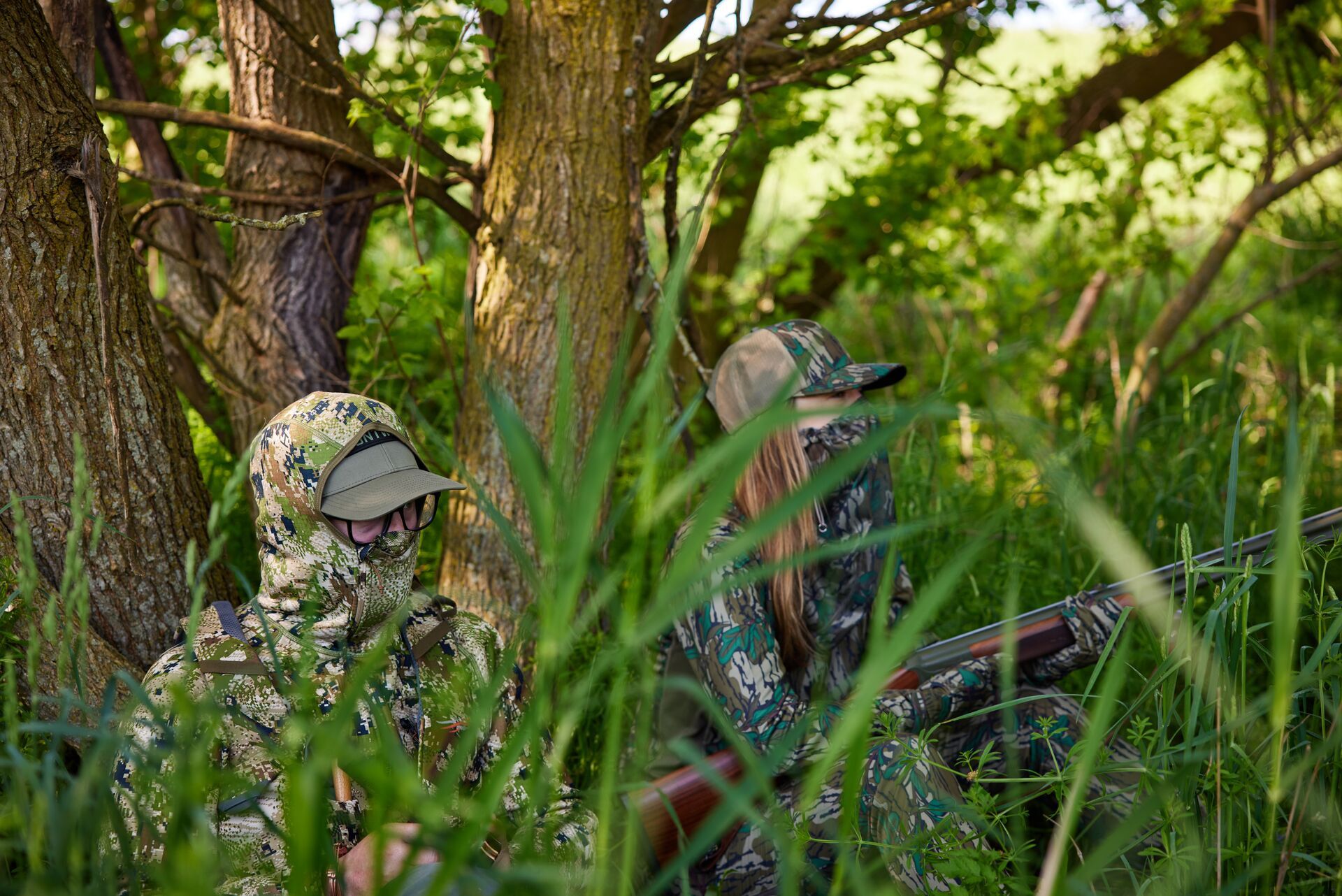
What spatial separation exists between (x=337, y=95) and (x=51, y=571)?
54.1 inches

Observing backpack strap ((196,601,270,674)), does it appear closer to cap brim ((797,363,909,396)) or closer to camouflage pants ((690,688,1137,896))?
camouflage pants ((690,688,1137,896))

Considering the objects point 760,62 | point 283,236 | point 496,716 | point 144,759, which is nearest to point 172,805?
point 144,759

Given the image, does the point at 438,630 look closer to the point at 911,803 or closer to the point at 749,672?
the point at 749,672

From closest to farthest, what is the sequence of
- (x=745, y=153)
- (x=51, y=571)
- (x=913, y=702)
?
(x=51, y=571)
(x=913, y=702)
(x=745, y=153)

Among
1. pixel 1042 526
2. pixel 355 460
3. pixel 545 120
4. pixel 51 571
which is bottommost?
pixel 1042 526

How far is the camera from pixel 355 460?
6.21ft

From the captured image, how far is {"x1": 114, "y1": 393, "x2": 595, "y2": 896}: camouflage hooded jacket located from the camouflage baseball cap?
75cm

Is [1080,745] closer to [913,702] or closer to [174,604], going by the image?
[913,702]

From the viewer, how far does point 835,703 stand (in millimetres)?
2305

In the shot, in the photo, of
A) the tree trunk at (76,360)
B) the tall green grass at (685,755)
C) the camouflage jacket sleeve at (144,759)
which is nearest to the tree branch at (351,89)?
the tree trunk at (76,360)

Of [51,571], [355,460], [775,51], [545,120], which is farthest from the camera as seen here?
[775,51]

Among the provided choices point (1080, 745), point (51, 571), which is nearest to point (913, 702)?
point (1080, 745)

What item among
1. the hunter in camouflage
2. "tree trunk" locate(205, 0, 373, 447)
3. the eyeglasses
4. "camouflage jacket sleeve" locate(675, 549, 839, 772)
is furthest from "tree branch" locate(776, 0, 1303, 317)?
the eyeglasses

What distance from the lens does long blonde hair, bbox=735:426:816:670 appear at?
89.4 inches
